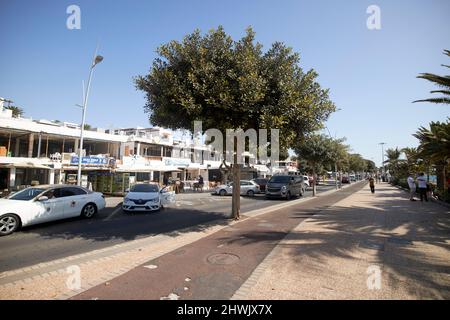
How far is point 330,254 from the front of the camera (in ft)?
19.5

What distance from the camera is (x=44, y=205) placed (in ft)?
29.0

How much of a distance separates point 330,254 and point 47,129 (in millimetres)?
24648

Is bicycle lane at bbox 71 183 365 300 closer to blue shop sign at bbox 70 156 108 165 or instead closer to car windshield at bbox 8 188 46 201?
car windshield at bbox 8 188 46 201

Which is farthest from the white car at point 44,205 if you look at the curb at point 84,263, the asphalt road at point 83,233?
the curb at point 84,263

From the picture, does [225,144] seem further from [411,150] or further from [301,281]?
[411,150]

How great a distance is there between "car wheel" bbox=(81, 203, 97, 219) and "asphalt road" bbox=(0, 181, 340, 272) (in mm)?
250

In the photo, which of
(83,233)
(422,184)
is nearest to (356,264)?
(83,233)

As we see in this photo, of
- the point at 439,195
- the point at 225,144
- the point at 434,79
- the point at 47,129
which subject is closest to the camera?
the point at 225,144

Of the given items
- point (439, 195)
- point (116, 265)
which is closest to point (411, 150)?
point (439, 195)

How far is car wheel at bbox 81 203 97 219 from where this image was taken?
10.5 meters

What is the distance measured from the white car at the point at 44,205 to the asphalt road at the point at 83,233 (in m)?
0.33

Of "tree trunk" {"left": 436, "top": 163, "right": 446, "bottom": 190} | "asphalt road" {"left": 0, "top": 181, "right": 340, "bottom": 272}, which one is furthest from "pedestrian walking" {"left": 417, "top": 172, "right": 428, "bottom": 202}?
"asphalt road" {"left": 0, "top": 181, "right": 340, "bottom": 272}

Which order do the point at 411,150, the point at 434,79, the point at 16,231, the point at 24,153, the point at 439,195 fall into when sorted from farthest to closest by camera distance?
the point at 411,150
the point at 24,153
the point at 439,195
the point at 434,79
the point at 16,231

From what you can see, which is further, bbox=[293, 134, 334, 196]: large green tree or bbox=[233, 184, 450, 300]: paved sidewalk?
bbox=[293, 134, 334, 196]: large green tree
